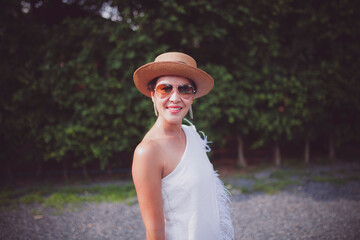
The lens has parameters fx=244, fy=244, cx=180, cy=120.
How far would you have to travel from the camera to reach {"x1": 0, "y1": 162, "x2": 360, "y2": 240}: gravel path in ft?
11.8

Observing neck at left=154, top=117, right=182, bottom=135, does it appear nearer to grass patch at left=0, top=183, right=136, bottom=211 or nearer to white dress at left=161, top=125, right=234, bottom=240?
white dress at left=161, top=125, right=234, bottom=240

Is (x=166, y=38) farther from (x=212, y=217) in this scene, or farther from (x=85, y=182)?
(x=212, y=217)

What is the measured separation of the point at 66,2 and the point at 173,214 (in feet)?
20.5

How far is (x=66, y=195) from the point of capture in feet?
16.3

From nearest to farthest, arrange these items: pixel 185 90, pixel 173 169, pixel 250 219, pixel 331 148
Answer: pixel 173 169 < pixel 185 90 < pixel 250 219 < pixel 331 148

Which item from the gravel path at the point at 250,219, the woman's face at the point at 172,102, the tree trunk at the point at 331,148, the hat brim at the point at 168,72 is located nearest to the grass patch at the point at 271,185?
the gravel path at the point at 250,219

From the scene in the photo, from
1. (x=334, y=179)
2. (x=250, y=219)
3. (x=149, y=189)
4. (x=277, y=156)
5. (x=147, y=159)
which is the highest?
(x=147, y=159)

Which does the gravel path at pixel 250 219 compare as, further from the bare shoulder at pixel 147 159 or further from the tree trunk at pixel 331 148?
the tree trunk at pixel 331 148

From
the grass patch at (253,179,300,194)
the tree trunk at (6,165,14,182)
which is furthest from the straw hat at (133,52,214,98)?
the tree trunk at (6,165,14,182)

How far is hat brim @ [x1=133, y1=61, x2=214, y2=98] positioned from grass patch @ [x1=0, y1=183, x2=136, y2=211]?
356 centimetres

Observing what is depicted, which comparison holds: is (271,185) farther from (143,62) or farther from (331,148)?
(143,62)

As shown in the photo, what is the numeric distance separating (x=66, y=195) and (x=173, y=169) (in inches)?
166

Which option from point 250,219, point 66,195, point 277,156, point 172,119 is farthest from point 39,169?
point 277,156

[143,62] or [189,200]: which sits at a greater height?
[143,62]
